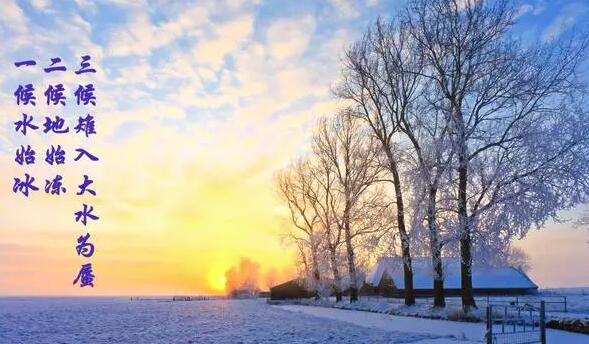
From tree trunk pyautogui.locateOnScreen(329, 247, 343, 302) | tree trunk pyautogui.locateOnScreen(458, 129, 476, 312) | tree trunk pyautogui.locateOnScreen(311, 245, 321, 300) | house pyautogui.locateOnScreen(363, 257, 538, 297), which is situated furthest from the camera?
house pyautogui.locateOnScreen(363, 257, 538, 297)

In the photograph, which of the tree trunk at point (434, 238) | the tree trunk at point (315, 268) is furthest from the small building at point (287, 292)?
the tree trunk at point (434, 238)

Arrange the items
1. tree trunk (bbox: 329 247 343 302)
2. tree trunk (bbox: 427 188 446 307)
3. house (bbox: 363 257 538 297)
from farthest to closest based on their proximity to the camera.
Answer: house (bbox: 363 257 538 297) < tree trunk (bbox: 329 247 343 302) < tree trunk (bbox: 427 188 446 307)

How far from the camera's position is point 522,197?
1089 inches

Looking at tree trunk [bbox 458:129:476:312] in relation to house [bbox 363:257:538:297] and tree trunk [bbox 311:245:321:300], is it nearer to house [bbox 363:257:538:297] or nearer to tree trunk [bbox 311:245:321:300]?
tree trunk [bbox 311:245:321:300]

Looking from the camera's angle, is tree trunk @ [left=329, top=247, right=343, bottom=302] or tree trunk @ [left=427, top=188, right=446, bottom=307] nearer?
tree trunk @ [left=427, top=188, right=446, bottom=307]

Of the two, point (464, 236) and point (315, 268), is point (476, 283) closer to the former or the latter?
point (315, 268)

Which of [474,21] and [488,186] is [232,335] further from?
[474,21]

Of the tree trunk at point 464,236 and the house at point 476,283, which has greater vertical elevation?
the tree trunk at point 464,236

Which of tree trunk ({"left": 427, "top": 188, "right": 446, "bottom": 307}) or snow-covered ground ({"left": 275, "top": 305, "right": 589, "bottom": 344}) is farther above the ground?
tree trunk ({"left": 427, "top": 188, "right": 446, "bottom": 307})

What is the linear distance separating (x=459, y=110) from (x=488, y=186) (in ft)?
15.3

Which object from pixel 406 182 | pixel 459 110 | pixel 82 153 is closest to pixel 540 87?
pixel 459 110

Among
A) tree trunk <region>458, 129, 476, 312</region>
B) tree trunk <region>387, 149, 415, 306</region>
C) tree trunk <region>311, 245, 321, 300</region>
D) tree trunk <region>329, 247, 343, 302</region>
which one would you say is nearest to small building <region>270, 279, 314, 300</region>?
tree trunk <region>311, 245, 321, 300</region>

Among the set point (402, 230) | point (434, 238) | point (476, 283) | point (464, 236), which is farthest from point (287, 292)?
point (464, 236)

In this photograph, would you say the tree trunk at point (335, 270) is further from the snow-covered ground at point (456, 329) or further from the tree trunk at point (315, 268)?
the snow-covered ground at point (456, 329)
